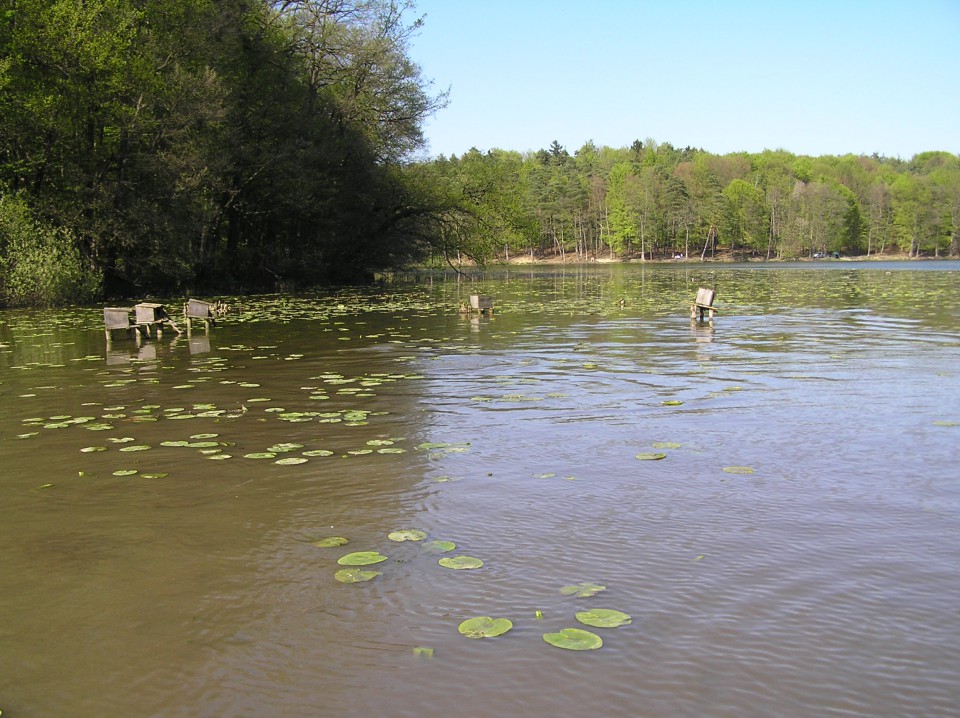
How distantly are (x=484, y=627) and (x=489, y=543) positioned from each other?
3.88 feet

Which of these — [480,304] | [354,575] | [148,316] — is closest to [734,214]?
[480,304]

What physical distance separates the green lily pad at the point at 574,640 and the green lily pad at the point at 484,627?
208 mm

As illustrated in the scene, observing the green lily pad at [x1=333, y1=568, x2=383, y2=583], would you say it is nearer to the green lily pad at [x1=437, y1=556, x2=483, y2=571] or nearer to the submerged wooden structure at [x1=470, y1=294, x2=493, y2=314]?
the green lily pad at [x1=437, y1=556, x2=483, y2=571]

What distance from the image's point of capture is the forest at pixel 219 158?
94.7ft

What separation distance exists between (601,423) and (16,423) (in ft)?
20.9

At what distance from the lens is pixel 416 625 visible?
3941 mm

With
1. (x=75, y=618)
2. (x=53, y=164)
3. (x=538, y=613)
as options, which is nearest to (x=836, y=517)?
(x=538, y=613)

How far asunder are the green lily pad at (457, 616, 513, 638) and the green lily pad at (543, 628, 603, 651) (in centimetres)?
21

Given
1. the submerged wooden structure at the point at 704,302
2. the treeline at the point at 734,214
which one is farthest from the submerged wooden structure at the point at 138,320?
the treeline at the point at 734,214

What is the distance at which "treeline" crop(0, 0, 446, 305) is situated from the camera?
28.8 m

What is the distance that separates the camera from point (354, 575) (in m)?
4.54

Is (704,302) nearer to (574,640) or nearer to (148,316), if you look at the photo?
(148,316)

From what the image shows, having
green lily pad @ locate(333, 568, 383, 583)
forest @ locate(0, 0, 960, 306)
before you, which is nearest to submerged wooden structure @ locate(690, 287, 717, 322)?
green lily pad @ locate(333, 568, 383, 583)

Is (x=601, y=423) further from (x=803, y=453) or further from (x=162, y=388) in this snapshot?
(x=162, y=388)
